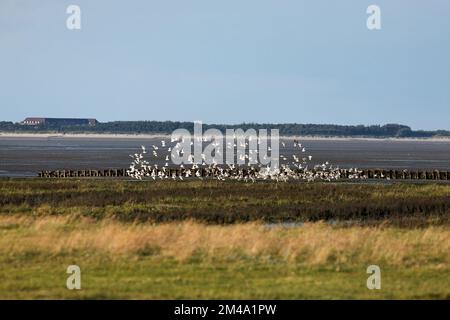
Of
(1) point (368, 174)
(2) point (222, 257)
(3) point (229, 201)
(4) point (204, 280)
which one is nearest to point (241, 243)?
(2) point (222, 257)

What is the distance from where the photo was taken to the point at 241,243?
2339cm

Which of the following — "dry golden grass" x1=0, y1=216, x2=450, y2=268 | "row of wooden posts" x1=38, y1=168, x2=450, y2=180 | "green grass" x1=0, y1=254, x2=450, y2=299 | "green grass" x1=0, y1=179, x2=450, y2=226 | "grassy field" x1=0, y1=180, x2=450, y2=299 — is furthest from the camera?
"row of wooden posts" x1=38, y1=168, x2=450, y2=180

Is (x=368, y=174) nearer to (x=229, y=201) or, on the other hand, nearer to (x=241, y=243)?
(x=229, y=201)

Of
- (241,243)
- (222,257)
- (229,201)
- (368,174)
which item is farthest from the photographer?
(368,174)

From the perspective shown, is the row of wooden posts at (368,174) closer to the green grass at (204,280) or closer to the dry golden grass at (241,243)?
the dry golden grass at (241,243)

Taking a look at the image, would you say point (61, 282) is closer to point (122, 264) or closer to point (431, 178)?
point (122, 264)

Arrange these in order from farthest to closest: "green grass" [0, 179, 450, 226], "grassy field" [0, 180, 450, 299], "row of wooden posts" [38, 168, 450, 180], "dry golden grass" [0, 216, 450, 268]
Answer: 1. "row of wooden posts" [38, 168, 450, 180]
2. "green grass" [0, 179, 450, 226]
3. "dry golden grass" [0, 216, 450, 268]
4. "grassy field" [0, 180, 450, 299]

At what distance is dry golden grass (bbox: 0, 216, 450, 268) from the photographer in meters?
21.5

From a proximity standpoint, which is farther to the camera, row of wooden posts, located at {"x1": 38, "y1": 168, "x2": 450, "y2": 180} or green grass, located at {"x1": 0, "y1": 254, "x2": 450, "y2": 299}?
row of wooden posts, located at {"x1": 38, "y1": 168, "x2": 450, "y2": 180}

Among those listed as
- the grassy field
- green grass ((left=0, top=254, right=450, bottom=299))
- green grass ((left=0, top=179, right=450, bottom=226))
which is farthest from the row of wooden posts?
green grass ((left=0, top=254, right=450, bottom=299))

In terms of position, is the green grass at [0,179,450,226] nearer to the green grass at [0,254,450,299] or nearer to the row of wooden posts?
the green grass at [0,254,450,299]

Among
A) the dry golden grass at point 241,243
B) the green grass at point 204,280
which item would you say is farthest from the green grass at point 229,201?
the green grass at point 204,280
